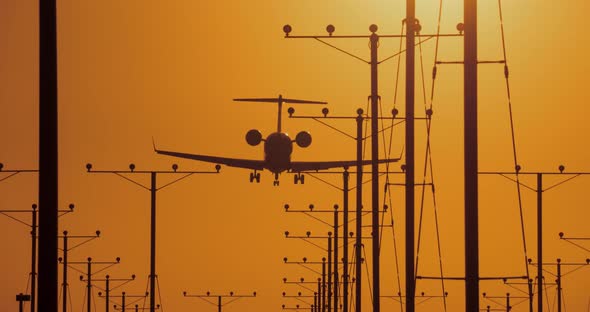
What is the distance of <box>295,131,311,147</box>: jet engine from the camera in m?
98.4

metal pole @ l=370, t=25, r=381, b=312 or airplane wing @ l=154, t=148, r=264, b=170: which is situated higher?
airplane wing @ l=154, t=148, r=264, b=170

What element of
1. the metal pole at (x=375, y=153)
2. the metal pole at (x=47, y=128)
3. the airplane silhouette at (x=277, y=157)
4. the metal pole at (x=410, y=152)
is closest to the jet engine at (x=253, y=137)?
the airplane silhouette at (x=277, y=157)

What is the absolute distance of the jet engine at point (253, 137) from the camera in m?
102

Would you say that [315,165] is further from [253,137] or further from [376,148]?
[376,148]

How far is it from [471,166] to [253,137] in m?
69.1

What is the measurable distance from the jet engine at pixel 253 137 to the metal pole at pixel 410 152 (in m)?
50.6

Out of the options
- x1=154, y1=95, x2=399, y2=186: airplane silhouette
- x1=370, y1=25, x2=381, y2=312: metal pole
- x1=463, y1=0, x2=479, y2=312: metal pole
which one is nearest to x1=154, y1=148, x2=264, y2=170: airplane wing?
x1=154, y1=95, x2=399, y2=186: airplane silhouette

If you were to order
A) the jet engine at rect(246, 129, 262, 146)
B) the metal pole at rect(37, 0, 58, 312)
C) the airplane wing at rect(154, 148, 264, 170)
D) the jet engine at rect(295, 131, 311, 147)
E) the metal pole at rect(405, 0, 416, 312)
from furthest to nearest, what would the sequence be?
1. the airplane wing at rect(154, 148, 264, 170)
2. the jet engine at rect(246, 129, 262, 146)
3. the jet engine at rect(295, 131, 311, 147)
4. the metal pole at rect(405, 0, 416, 312)
5. the metal pole at rect(37, 0, 58, 312)

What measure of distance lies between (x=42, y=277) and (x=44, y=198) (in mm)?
1405

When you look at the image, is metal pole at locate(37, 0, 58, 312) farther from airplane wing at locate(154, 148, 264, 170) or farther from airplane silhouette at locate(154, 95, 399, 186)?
airplane wing at locate(154, 148, 264, 170)

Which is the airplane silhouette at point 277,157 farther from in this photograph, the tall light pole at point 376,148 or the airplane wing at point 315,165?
the tall light pole at point 376,148

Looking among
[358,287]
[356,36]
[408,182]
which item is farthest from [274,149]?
[408,182]

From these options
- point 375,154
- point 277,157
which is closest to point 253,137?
point 277,157

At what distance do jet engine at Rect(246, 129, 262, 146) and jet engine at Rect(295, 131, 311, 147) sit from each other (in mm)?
3968
